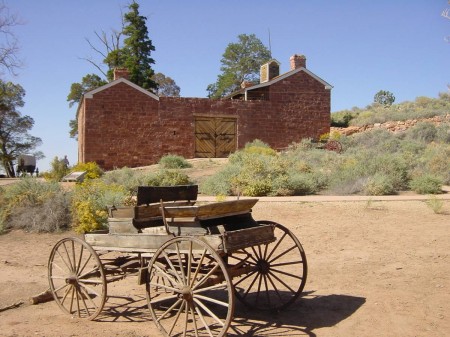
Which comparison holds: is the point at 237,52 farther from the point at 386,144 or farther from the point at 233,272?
the point at 233,272

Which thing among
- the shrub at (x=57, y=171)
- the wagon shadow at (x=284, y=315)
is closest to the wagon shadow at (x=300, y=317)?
the wagon shadow at (x=284, y=315)

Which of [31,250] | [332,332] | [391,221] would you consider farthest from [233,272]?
[31,250]

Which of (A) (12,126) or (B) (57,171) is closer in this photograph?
(B) (57,171)

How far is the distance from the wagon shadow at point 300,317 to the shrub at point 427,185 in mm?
7853

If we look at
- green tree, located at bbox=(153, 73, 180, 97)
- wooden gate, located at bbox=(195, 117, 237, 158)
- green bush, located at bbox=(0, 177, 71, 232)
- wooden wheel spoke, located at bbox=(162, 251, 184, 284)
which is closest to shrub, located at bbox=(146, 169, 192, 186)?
green bush, located at bbox=(0, 177, 71, 232)

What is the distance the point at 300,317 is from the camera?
20.5 ft

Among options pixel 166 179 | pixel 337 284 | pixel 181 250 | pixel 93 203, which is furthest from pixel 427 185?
pixel 181 250

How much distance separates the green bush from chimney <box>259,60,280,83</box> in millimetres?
19563

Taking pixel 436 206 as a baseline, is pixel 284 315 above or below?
below

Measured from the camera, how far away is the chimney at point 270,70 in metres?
31.4

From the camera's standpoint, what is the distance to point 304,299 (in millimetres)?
6930

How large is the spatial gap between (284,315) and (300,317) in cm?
21

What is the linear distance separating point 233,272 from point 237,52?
2018 inches

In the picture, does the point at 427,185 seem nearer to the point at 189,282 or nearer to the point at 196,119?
the point at 189,282
